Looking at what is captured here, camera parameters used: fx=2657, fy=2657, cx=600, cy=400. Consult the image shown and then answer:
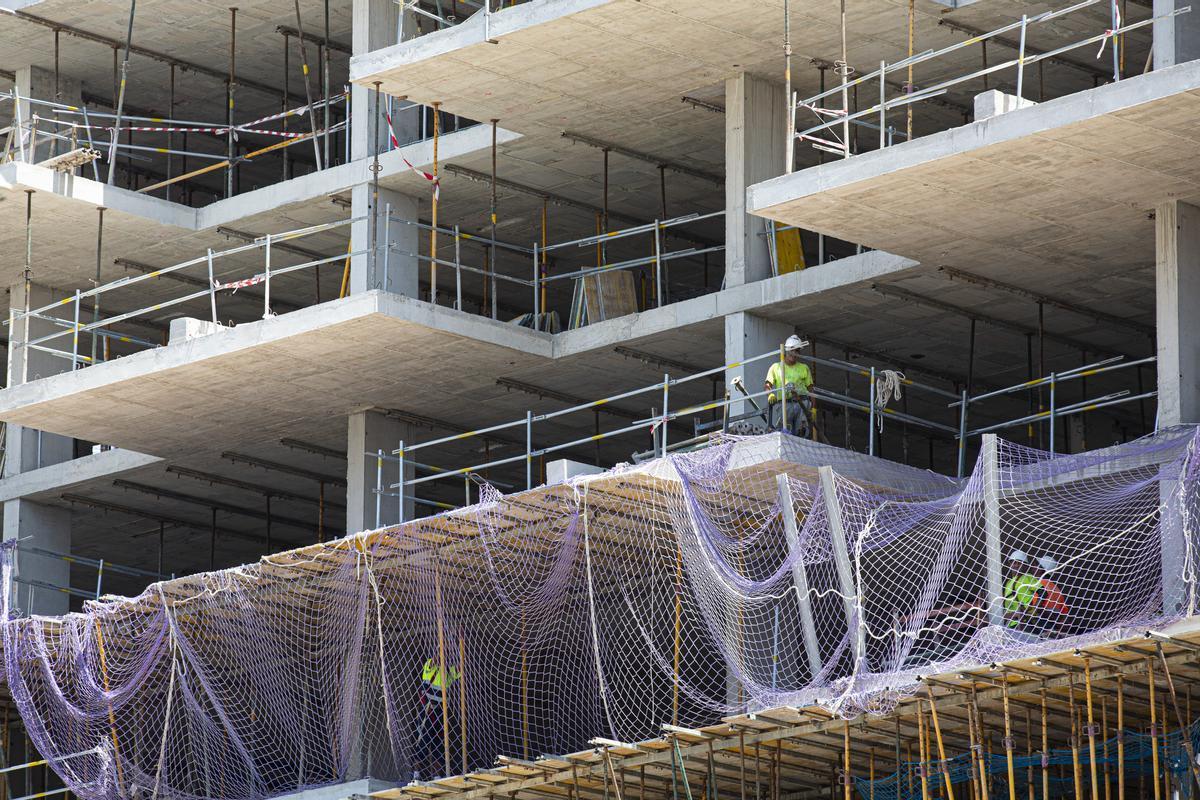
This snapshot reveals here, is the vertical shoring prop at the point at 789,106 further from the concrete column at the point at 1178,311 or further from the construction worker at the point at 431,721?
the construction worker at the point at 431,721

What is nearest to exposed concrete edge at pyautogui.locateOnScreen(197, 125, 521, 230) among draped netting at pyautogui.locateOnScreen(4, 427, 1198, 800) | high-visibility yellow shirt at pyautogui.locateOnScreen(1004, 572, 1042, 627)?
draped netting at pyautogui.locateOnScreen(4, 427, 1198, 800)

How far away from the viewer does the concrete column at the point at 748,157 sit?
31.2 m

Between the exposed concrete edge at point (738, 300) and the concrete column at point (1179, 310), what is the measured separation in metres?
3.47

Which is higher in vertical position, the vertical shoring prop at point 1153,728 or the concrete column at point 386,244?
the concrete column at point 386,244

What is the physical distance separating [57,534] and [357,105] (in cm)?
822

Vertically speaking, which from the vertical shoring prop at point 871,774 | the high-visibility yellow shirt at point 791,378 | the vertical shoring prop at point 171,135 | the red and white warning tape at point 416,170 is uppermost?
the vertical shoring prop at point 171,135

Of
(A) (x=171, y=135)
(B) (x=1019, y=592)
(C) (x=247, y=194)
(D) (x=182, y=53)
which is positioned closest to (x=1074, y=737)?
(B) (x=1019, y=592)

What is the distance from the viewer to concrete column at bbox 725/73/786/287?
31.2 metres

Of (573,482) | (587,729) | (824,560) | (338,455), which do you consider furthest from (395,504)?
(824,560)

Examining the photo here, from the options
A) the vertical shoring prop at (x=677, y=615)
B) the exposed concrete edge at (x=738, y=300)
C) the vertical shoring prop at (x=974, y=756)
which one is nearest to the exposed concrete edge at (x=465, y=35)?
the exposed concrete edge at (x=738, y=300)

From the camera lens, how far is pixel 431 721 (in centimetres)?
3114

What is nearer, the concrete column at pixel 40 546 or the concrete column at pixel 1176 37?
the concrete column at pixel 1176 37

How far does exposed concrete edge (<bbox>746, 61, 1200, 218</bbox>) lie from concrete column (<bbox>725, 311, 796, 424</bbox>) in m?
3.73

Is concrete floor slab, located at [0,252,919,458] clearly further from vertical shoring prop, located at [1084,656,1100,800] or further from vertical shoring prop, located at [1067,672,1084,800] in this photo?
vertical shoring prop, located at [1084,656,1100,800]
